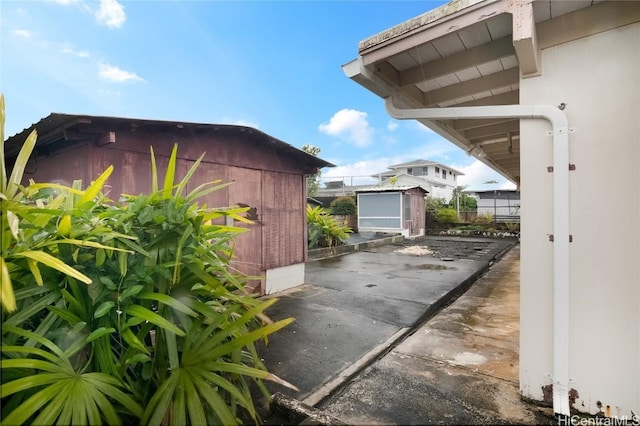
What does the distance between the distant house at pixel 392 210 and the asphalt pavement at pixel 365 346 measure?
27.5 feet

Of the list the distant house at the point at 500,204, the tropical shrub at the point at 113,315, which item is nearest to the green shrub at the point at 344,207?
the distant house at the point at 500,204

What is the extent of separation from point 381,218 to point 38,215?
1504 centimetres

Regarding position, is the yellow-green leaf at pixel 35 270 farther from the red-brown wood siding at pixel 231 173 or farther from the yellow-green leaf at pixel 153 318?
the red-brown wood siding at pixel 231 173

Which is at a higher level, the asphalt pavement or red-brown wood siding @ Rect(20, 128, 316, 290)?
red-brown wood siding @ Rect(20, 128, 316, 290)

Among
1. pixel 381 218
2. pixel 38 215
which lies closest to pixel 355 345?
pixel 38 215

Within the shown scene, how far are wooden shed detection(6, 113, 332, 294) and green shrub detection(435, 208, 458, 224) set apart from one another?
13522mm

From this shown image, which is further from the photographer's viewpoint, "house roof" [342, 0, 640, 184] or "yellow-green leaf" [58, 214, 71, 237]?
"house roof" [342, 0, 640, 184]

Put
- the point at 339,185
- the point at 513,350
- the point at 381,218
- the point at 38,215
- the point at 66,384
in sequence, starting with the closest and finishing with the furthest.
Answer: the point at 66,384 → the point at 38,215 → the point at 513,350 → the point at 381,218 → the point at 339,185

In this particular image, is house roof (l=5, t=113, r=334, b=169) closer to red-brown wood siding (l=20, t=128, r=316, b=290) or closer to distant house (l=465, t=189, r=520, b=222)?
red-brown wood siding (l=20, t=128, r=316, b=290)

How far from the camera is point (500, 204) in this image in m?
19.4

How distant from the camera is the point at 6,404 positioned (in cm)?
132

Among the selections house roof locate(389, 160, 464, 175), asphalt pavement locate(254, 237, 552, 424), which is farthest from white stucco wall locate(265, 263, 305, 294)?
house roof locate(389, 160, 464, 175)

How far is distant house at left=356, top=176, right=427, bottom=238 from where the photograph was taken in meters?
15.2

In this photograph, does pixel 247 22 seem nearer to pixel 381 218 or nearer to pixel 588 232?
pixel 588 232
